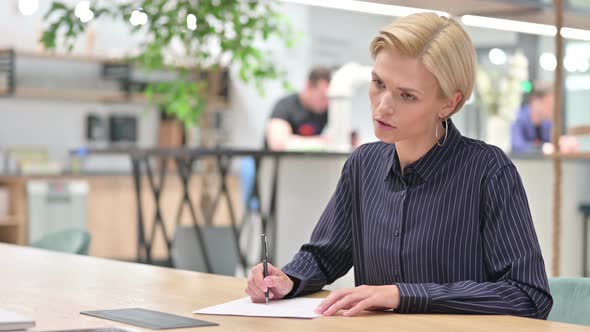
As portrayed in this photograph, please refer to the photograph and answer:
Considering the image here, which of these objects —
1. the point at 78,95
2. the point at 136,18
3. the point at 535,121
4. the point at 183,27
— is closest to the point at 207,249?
the point at 183,27

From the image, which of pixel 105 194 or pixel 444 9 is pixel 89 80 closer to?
pixel 105 194

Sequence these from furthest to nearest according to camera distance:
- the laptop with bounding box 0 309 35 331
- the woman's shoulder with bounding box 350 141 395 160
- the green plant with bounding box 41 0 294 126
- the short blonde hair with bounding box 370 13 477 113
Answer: the green plant with bounding box 41 0 294 126
the woman's shoulder with bounding box 350 141 395 160
the short blonde hair with bounding box 370 13 477 113
the laptop with bounding box 0 309 35 331

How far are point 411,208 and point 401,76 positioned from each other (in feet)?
0.90

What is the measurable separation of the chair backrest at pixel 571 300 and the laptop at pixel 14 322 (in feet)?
3.33

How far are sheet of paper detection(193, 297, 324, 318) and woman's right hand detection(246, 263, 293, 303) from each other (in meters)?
0.01

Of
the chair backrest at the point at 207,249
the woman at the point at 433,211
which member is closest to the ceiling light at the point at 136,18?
the chair backrest at the point at 207,249

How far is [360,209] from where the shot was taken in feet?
7.27

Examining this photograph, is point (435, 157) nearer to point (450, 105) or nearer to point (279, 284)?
point (450, 105)

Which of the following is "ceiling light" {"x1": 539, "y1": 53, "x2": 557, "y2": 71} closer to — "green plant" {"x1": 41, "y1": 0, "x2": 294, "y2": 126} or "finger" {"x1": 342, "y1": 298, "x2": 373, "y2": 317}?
"green plant" {"x1": 41, "y1": 0, "x2": 294, "y2": 126}

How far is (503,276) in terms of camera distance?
6.30 feet

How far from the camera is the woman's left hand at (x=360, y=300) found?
5.93 feet

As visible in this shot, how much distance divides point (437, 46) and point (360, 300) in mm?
497

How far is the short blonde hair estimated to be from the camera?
6.34 feet

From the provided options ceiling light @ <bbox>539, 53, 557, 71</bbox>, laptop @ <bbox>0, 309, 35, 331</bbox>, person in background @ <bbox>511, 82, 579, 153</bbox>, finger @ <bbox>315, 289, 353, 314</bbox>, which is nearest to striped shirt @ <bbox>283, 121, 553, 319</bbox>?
finger @ <bbox>315, 289, 353, 314</bbox>
